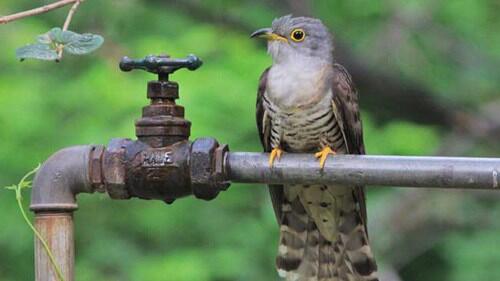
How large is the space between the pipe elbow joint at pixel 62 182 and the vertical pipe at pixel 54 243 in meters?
0.02

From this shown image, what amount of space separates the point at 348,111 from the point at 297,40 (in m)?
0.39

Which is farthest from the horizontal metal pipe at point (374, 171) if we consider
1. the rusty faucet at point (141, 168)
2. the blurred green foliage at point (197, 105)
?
the blurred green foliage at point (197, 105)

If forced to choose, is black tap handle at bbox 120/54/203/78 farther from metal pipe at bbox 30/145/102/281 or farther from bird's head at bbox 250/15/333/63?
bird's head at bbox 250/15/333/63

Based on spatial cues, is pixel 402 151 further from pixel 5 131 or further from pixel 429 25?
pixel 5 131

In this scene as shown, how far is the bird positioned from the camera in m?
4.51

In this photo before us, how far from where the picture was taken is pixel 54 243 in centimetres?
326

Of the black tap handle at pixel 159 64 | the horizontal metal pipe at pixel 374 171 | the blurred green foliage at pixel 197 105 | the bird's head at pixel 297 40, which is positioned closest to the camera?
the horizontal metal pipe at pixel 374 171

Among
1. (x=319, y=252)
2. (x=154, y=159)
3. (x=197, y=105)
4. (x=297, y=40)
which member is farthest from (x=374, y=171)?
(x=197, y=105)

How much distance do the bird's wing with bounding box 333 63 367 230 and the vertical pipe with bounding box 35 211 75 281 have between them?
1608mm

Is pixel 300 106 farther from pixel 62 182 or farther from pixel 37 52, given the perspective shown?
pixel 37 52

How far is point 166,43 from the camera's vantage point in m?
7.74

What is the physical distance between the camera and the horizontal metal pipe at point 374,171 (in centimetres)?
314

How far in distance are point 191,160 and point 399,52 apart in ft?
21.9

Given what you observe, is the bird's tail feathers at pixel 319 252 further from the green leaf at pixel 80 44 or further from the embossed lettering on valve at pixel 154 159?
the green leaf at pixel 80 44
